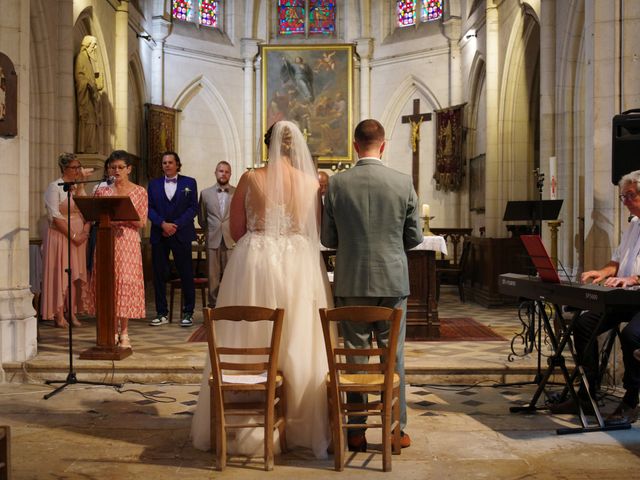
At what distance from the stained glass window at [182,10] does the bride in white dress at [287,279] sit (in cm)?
1323

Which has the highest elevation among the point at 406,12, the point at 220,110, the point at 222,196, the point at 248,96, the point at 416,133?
the point at 406,12

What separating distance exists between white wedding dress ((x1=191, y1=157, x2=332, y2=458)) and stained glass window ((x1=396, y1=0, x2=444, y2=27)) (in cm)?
1328

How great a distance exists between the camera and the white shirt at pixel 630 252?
5.08 meters

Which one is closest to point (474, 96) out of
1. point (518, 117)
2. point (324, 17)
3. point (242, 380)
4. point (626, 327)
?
point (518, 117)

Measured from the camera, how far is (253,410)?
13.1ft

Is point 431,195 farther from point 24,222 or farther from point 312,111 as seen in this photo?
point 24,222

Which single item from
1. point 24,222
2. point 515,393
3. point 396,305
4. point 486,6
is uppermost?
point 486,6

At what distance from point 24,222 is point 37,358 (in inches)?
43.4

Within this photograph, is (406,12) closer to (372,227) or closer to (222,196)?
(222,196)

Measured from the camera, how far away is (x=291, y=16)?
18.4m

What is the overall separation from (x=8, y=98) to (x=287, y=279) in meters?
3.20

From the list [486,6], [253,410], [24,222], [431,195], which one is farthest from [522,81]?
[253,410]

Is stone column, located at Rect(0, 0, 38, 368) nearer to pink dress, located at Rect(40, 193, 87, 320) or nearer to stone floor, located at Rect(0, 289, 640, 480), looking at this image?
stone floor, located at Rect(0, 289, 640, 480)

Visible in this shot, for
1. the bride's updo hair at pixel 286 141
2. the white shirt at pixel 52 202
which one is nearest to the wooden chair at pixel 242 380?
the bride's updo hair at pixel 286 141
